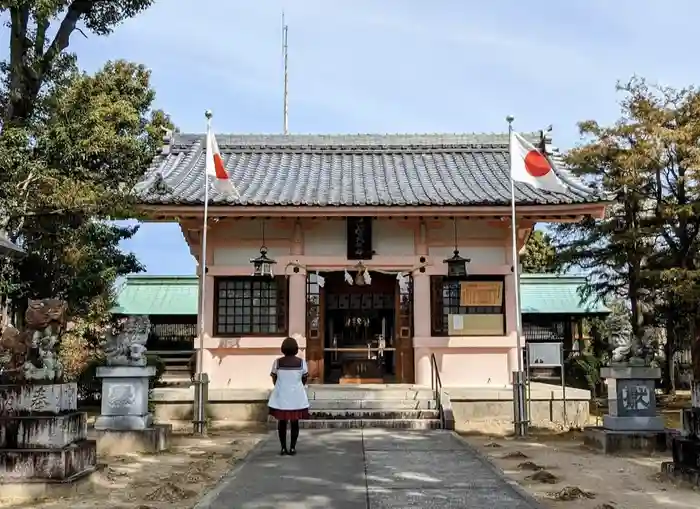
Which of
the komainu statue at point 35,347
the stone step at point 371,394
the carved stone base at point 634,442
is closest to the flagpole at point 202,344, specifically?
the stone step at point 371,394

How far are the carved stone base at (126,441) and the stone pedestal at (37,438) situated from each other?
2567 mm

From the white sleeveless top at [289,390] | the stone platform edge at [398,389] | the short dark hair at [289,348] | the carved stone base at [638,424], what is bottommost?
the carved stone base at [638,424]

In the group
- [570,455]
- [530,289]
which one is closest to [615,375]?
[570,455]

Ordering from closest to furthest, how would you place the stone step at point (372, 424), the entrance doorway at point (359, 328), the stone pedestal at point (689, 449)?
the stone pedestal at point (689, 449)
the stone step at point (372, 424)
the entrance doorway at point (359, 328)

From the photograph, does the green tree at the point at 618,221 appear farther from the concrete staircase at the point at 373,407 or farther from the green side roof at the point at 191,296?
the concrete staircase at the point at 373,407

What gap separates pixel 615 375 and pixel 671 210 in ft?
26.6

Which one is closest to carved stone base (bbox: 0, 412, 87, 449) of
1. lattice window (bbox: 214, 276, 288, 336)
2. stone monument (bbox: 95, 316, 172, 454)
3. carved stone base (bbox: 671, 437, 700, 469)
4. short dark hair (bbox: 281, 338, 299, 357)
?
short dark hair (bbox: 281, 338, 299, 357)

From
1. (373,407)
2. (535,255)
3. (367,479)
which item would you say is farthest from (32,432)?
(535,255)

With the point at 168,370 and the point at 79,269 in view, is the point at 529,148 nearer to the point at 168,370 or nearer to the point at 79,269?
the point at 79,269

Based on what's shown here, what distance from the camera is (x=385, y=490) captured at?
6816 mm

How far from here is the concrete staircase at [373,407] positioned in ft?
40.9

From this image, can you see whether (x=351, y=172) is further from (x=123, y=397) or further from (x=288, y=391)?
(x=288, y=391)

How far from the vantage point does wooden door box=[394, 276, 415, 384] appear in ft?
51.1

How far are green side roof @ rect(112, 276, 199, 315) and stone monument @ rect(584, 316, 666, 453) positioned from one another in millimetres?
15264
